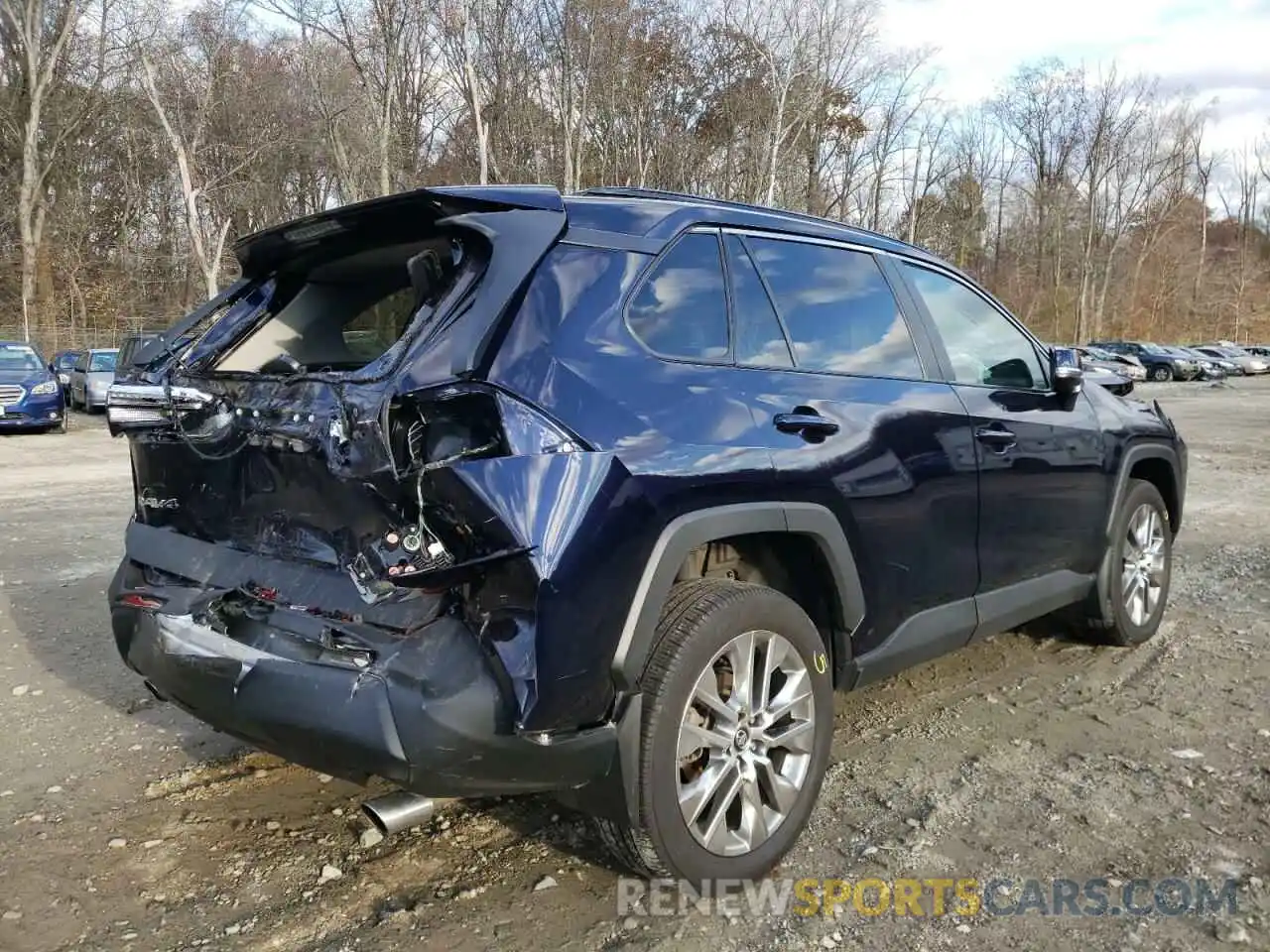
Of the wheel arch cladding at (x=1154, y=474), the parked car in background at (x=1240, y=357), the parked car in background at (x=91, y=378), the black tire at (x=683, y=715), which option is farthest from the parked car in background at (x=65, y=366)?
the parked car in background at (x=1240, y=357)

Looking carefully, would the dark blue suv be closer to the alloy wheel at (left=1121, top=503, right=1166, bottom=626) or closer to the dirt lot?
the dirt lot

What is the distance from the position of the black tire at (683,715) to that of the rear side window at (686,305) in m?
0.68

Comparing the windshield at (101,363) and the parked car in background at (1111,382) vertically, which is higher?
the parked car in background at (1111,382)

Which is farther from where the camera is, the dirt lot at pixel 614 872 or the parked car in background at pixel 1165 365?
the parked car in background at pixel 1165 365

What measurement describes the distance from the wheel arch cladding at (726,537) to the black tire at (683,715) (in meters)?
0.08

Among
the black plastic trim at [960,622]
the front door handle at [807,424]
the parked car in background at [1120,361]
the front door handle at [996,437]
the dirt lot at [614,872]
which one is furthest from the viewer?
the parked car in background at [1120,361]

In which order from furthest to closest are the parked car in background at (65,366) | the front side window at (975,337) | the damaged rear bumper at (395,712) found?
the parked car in background at (65,366) < the front side window at (975,337) < the damaged rear bumper at (395,712)

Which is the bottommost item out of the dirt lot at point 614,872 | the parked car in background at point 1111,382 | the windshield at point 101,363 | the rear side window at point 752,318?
the dirt lot at point 614,872

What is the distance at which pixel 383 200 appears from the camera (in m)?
2.68

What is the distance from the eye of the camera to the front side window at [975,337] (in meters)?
3.77

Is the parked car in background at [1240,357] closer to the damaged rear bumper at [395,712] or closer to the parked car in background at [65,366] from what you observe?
the parked car in background at [65,366]

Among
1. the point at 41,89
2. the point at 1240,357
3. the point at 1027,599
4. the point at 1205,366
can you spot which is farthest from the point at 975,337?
the point at 1240,357

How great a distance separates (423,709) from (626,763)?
54cm

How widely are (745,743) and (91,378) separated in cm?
2349
